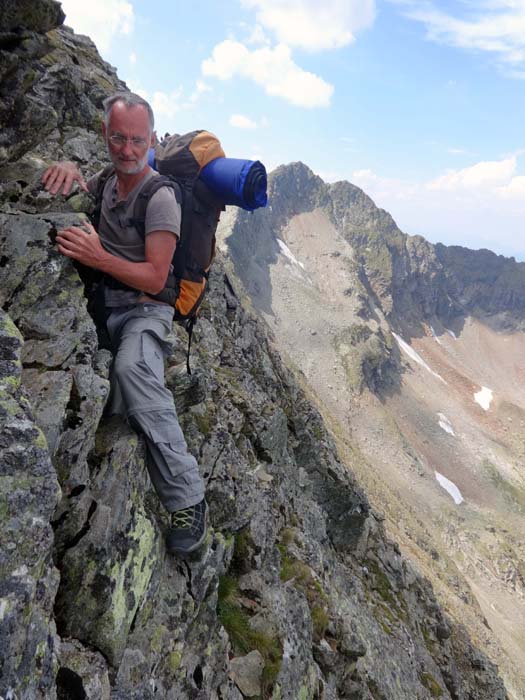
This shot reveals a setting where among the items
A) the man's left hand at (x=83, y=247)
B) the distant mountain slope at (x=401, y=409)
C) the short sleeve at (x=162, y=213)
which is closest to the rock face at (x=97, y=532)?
the man's left hand at (x=83, y=247)

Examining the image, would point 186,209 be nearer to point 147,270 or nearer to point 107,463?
point 147,270

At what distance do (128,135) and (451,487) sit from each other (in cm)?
11970

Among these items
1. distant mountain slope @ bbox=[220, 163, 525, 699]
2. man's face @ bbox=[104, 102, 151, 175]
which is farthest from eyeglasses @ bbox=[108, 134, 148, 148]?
distant mountain slope @ bbox=[220, 163, 525, 699]

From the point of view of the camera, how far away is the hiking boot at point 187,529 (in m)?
7.70

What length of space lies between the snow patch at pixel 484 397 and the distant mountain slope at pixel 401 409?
731 mm

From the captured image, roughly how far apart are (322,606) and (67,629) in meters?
10.6

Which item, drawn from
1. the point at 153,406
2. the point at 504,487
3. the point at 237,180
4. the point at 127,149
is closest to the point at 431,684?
the point at 153,406

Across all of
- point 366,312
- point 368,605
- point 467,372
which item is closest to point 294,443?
point 368,605

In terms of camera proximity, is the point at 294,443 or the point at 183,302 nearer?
the point at 183,302

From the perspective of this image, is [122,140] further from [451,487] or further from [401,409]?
[401,409]

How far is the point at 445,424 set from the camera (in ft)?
456

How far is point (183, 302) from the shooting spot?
28.3ft

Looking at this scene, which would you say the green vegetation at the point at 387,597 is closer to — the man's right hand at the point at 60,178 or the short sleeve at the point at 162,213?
the short sleeve at the point at 162,213

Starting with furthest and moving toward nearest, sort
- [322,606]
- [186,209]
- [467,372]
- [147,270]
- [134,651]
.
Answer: [467,372], [322,606], [186,209], [147,270], [134,651]
